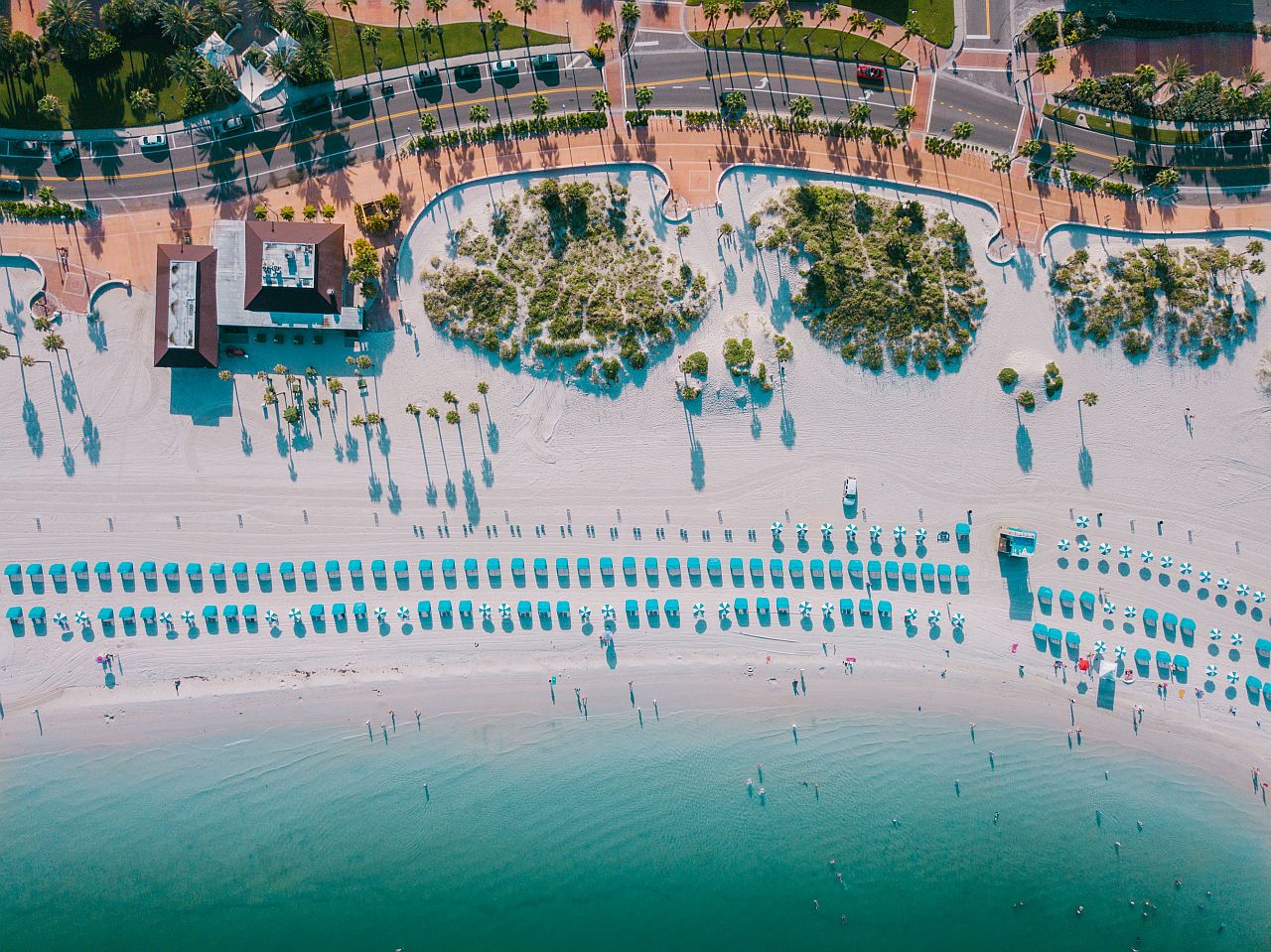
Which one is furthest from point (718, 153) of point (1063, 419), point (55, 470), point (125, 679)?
point (125, 679)

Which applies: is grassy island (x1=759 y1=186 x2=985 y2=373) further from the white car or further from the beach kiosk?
the beach kiosk

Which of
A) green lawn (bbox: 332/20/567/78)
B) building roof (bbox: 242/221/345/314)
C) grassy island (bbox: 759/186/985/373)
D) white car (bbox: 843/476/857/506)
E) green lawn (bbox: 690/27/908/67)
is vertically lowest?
white car (bbox: 843/476/857/506)

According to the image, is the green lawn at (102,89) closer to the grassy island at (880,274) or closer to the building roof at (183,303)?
the building roof at (183,303)

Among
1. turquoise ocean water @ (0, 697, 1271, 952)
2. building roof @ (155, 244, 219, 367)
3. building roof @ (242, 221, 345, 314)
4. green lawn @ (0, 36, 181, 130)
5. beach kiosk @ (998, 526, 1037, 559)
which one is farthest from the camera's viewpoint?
turquoise ocean water @ (0, 697, 1271, 952)

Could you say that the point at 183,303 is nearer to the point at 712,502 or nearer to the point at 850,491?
the point at 712,502

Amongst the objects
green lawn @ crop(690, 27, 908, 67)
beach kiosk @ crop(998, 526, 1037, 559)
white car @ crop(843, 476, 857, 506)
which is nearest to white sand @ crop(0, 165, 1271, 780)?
white car @ crop(843, 476, 857, 506)

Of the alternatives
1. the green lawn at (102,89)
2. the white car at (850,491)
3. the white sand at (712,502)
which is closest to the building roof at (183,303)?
the white sand at (712,502)

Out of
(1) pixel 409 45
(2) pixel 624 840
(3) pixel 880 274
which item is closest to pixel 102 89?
(1) pixel 409 45
